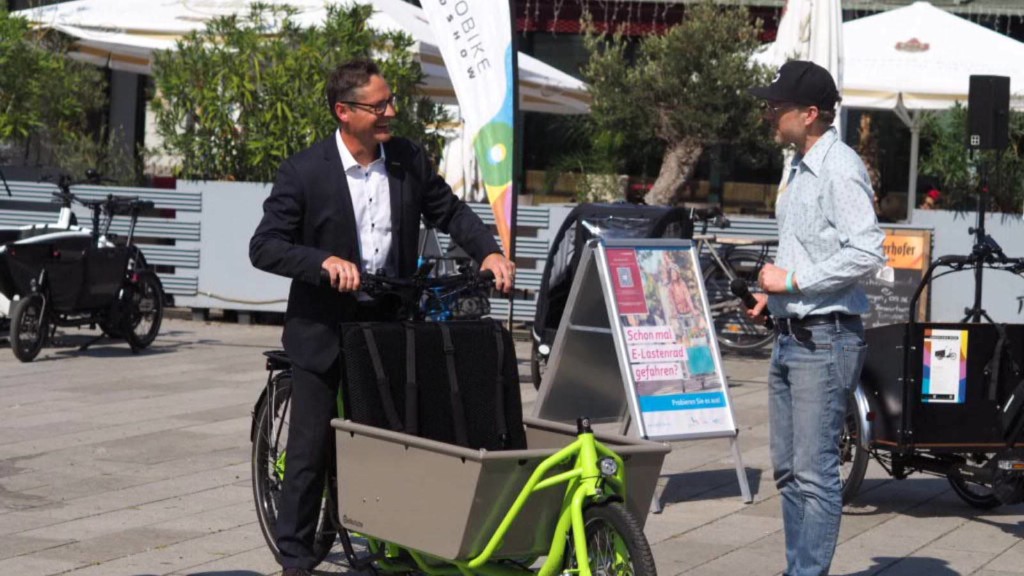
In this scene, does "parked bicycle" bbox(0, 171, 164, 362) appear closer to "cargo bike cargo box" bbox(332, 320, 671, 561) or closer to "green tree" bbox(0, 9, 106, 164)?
"green tree" bbox(0, 9, 106, 164)

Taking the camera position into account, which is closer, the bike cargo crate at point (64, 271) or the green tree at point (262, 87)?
the bike cargo crate at point (64, 271)

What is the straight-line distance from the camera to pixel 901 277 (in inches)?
548

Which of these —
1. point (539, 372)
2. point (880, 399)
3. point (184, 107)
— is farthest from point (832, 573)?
point (184, 107)

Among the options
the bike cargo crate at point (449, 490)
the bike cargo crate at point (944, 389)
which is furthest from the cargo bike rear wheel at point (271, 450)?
the bike cargo crate at point (944, 389)

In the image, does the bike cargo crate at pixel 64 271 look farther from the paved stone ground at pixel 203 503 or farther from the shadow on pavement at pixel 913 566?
the shadow on pavement at pixel 913 566

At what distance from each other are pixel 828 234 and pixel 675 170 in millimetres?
11613

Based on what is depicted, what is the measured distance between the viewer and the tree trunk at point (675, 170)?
54.5 feet

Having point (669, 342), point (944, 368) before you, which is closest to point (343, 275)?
point (669, 342)

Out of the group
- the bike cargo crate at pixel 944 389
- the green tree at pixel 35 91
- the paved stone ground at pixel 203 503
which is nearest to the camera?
the paved stone ground at pixel 203 503

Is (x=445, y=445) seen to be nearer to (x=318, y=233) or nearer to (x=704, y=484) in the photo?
(x=318, y=233)

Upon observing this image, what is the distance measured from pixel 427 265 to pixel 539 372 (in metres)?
1.43

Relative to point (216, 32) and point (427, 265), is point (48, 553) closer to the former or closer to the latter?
point (427, 265)

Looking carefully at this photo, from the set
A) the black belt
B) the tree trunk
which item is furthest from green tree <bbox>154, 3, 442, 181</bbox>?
the black belt

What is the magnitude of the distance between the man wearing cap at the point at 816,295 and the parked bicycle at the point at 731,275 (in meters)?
8.21
